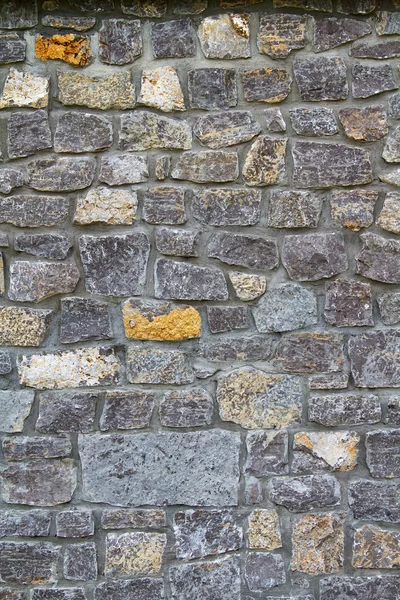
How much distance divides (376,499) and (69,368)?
1.31 m

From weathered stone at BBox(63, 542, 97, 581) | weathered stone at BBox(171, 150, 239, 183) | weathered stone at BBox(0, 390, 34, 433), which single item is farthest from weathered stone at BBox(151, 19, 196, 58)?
weathered stone at BBox(63, 542, 97, 581)

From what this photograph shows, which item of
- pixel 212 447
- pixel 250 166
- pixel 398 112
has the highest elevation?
pixel 398 112

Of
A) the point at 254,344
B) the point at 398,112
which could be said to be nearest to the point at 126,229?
the point at 254,344

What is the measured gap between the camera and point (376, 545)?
8.27 feet

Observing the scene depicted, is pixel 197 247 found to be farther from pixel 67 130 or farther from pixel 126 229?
pixel 67 130

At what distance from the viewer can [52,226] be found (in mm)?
2521

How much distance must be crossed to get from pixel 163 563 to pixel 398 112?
200cm

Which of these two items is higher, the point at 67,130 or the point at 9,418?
the point at 67,130

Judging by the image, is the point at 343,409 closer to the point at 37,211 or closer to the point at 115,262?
the point at 115,262

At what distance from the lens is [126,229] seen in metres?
2.53

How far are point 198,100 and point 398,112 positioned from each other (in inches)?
30.9

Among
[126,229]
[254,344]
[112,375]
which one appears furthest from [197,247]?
[112,375]

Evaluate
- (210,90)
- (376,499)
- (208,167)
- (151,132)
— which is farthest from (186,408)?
→ (210,90)

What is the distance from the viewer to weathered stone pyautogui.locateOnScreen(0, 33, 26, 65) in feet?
8.18
